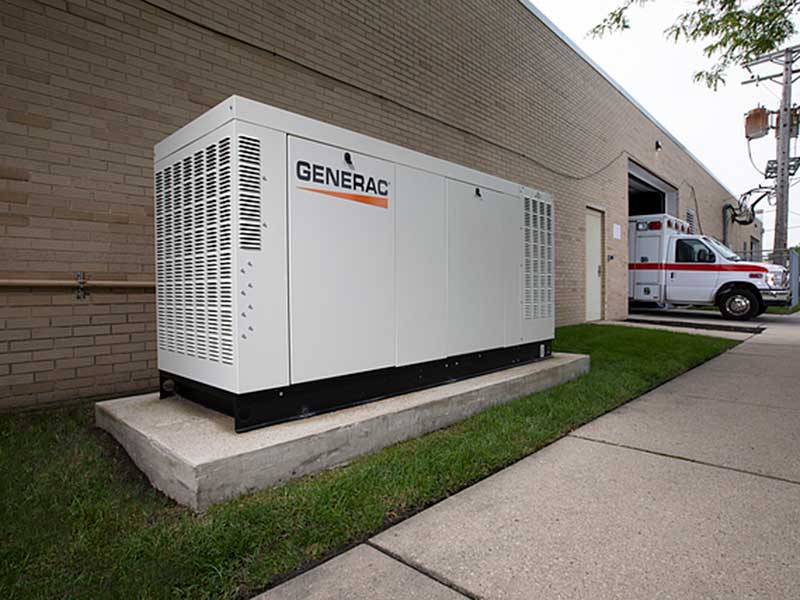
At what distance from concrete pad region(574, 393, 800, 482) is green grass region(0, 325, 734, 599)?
0.57 meters

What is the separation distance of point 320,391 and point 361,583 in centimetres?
127

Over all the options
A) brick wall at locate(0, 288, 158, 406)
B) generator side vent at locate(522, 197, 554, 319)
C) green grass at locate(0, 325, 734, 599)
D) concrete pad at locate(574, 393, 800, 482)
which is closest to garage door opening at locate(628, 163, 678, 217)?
generator side vent at locate(522, 197, 554, 319)

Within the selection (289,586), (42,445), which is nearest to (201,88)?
(42,445)

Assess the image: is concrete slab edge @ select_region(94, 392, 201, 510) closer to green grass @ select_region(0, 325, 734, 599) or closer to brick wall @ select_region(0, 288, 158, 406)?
green grass @ select_region(0, 325, 734, 599)

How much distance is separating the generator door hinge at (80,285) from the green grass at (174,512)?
0.90 meters

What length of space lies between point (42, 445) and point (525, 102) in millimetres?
9655

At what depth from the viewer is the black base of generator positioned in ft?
8.41

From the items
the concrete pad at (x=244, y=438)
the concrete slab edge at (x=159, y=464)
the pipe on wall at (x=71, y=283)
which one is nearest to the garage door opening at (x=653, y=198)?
the concrete pad at (x=244, y=438)

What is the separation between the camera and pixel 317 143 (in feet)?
9.25

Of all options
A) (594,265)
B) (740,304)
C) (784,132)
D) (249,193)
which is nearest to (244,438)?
(249,193)

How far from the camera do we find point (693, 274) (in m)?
13.5

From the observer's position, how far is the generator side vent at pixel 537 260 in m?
4.69

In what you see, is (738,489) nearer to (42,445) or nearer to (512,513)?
(512,513)

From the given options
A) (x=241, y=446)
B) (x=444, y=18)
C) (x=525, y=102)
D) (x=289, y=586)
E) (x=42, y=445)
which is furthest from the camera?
(x=525, y=102)
